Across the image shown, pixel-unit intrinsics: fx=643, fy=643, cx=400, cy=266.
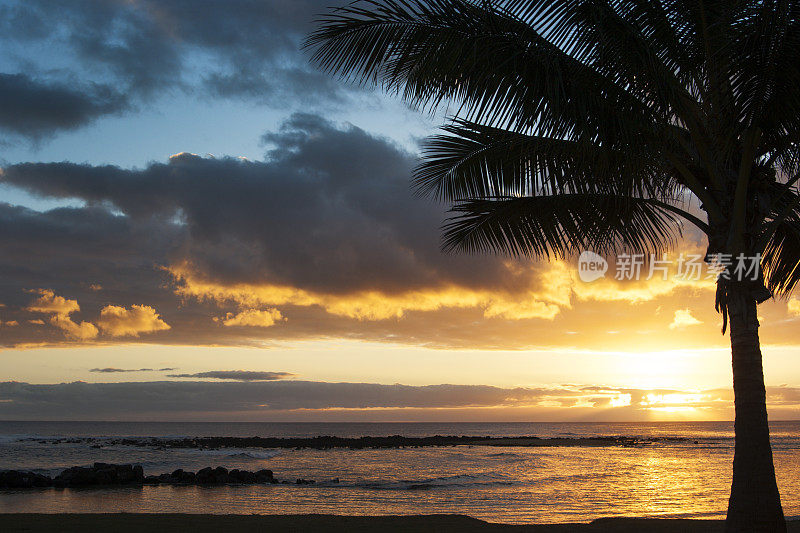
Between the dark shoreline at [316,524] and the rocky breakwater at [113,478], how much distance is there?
48.9ft

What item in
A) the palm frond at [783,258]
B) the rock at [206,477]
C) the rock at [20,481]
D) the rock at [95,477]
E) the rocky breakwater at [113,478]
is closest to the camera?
the palm frond at [783,258]

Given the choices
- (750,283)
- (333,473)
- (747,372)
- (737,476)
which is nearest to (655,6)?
(750,283)

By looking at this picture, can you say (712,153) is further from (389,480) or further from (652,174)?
(389,480)

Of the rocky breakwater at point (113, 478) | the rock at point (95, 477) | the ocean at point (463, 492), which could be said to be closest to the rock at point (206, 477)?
the rocky breakwater at point (113, 478)

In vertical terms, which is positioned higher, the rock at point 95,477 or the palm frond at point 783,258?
the palm frond at point 783,258

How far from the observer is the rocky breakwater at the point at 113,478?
2756 centimetres

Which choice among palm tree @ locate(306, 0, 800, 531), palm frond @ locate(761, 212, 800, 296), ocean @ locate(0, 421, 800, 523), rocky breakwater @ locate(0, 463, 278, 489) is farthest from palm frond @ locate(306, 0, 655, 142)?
rocky breakwater @ locate(0, 463, 278, 489)

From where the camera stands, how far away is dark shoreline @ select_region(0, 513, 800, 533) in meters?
12.0

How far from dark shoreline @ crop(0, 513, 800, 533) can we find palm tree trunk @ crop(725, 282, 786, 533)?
149 inches

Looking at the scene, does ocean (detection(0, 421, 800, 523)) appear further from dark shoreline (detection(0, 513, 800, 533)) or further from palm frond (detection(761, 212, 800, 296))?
palm frond (detection(761, 212, 800, 296))

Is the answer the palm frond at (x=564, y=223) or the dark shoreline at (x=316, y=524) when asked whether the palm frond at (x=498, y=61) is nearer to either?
the palm frond at (x=564, y=223)

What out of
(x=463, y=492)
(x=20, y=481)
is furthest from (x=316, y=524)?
(x=20, y=481)

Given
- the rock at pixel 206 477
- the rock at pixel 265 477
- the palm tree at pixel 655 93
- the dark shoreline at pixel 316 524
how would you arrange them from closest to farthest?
the palm tree at pixel 655 93 < the dark shoreline at pixel 316 524 < the rock at pixel 206 477 < the rock at pixel 265 477

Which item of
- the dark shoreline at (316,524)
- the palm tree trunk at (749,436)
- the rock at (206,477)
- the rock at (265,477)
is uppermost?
the palm tree trunk at (749,436)
